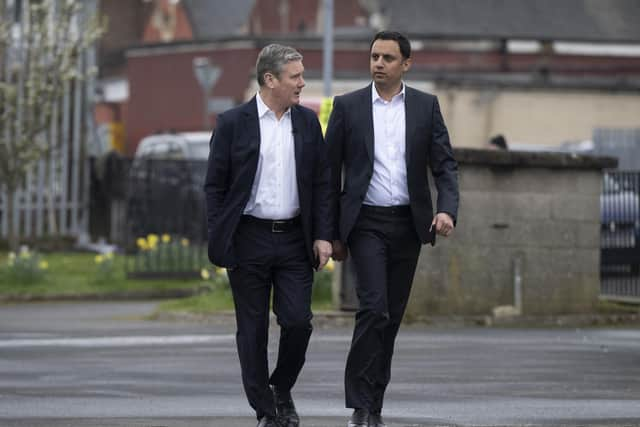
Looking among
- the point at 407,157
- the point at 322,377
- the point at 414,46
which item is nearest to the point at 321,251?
the point at 407,157

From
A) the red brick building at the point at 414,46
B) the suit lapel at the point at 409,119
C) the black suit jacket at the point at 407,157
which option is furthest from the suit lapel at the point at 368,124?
the red brick building at the point at 414,46

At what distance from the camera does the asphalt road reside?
9.91 metres

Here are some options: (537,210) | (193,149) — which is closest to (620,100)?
(193,149)

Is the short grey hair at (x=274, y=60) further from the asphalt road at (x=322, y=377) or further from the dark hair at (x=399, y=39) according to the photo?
the asphalt road at (x=322, y=377)

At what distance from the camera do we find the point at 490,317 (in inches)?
681

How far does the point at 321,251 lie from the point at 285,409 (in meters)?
0.81

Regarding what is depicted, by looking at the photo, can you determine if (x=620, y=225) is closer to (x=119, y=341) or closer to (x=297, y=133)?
(x=119, y=341)

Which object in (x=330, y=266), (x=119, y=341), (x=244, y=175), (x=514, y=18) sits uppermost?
(x=514, y=18)

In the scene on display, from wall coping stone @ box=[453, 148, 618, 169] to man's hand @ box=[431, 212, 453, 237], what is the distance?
747 centimetres

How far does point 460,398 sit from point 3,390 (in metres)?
2.79

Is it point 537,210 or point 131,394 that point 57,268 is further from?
point 131,394

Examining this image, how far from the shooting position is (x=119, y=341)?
49.8ft

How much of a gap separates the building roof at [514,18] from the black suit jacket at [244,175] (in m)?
54.0

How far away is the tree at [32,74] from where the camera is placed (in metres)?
26.1
